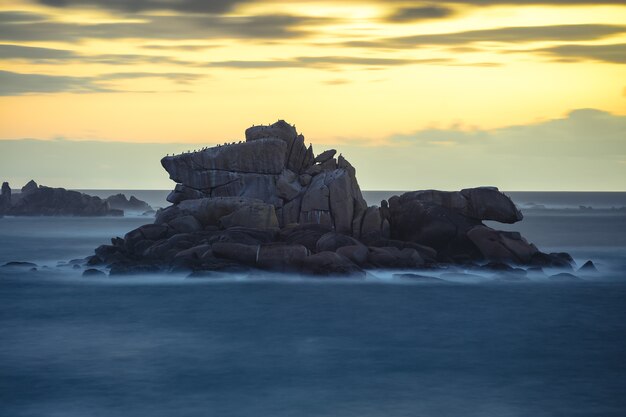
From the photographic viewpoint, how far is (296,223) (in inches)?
2062

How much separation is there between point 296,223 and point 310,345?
2006 centimetres

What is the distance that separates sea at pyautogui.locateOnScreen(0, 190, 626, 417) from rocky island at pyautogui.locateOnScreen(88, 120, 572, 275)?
4.74 ft

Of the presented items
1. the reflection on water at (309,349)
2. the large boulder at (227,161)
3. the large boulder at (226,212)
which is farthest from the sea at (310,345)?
the large boulder at (227,161)

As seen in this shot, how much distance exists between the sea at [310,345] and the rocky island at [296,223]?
4.74ft

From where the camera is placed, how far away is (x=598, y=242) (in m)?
78.8

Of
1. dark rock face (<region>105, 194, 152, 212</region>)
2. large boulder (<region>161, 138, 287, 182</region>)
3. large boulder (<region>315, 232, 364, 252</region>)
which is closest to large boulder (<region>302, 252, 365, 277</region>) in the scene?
large boulder (<region>315, 232, 364, 252</region>)

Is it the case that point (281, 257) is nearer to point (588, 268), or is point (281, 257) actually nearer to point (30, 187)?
point (588, 268)

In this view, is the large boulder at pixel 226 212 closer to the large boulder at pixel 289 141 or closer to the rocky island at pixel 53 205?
the large boulder at pixel 289 141

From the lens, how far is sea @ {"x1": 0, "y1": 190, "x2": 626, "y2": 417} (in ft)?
80.5

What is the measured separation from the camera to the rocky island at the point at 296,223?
4600cm

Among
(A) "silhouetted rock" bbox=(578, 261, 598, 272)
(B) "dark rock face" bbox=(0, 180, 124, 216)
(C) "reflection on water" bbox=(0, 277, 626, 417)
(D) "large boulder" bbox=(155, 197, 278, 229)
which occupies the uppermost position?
(B) "dark rock face" bbox=(0, 180, 124, 216)

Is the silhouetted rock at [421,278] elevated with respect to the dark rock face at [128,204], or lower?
lower

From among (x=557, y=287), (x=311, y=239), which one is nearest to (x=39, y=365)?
(x=311, y=239)

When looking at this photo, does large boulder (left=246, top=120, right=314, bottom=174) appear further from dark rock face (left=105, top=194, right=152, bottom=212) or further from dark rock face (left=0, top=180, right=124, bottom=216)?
dark rock face (left=105, top=194, right=152, bottom=212)
